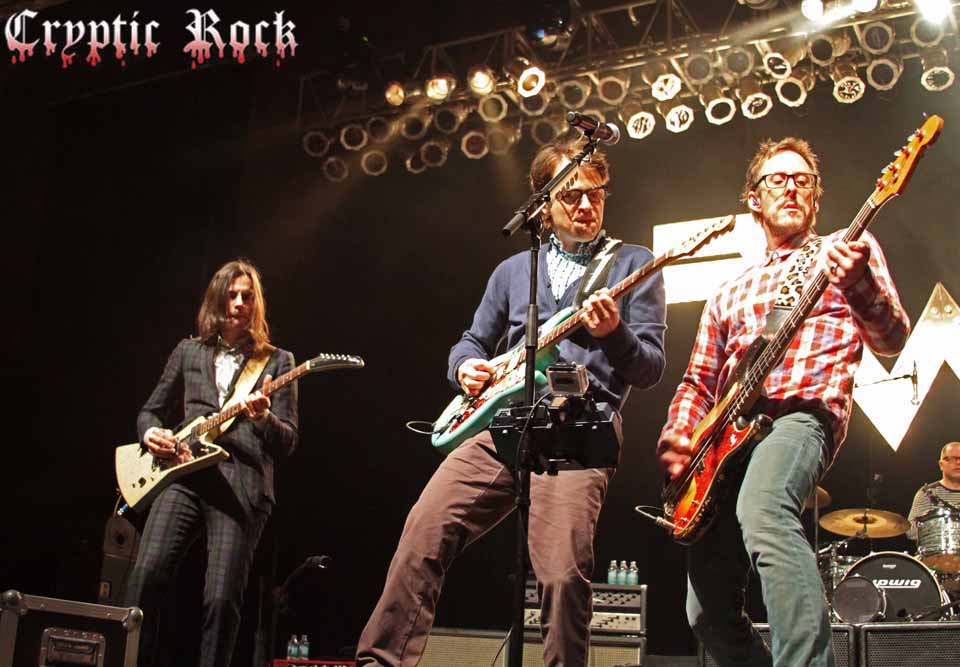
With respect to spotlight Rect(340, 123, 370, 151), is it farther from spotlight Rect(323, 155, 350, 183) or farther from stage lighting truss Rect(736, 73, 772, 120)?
stage lighting truss Rect(736, 73, 772, 120)

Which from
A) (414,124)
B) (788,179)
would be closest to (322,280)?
(414,124)

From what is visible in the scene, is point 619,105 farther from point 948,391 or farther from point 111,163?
point 111,163

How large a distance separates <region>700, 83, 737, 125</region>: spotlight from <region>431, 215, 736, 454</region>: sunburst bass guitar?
4234mm

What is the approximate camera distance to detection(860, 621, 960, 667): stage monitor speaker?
4.14 meters

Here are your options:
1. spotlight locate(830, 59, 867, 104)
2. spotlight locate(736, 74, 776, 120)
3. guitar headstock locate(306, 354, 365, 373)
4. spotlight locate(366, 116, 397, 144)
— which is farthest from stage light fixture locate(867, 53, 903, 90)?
guitar headstock locate(306, 354, 365, 373)

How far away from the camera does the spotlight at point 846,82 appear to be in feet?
23.7

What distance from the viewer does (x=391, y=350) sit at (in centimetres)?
827

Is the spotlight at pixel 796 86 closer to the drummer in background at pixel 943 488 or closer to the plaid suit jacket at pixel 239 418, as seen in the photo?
the drummer in background at pixel 943 488

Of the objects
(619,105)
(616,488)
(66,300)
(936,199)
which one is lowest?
(616,488)

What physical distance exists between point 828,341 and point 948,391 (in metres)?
4.74

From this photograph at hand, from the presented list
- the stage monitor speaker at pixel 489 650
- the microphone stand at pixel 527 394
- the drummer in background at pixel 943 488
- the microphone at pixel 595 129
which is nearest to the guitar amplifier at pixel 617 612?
the stage monitor speaker at pixel 489 650

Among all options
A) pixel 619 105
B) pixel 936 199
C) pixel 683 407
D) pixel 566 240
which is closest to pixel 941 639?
pixel 683 407

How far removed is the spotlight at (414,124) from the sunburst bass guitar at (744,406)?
17.6ft

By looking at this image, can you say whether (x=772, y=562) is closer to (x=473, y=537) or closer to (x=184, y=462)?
(x=473, y=537)
